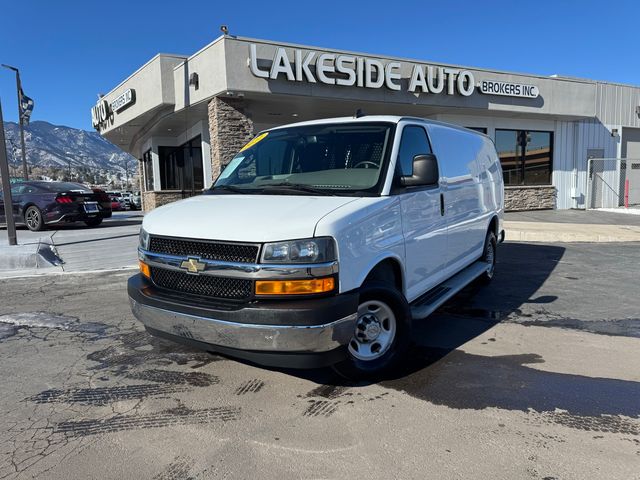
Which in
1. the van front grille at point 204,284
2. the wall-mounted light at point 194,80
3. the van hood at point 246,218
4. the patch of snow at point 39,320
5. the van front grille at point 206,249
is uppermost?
the wall-mounted light at point 194,80

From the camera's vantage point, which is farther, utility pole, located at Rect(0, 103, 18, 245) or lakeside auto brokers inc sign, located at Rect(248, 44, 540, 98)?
lakeside auto brokers inc sign, located at Rect(248, 44, 540, 98)

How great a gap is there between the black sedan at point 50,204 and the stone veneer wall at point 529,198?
630 inches

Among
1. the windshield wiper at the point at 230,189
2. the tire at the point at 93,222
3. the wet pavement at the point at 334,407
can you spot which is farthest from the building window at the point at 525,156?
the windshield wiper at the point at 230,189

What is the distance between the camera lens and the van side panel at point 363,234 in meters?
3.20

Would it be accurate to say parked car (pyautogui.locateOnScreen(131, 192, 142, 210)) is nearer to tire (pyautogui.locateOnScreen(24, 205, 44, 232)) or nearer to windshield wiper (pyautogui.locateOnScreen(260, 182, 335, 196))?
tire (pyautogui.locateOnScreen(24, 205, 44, 232))

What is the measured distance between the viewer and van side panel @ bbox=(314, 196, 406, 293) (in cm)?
320

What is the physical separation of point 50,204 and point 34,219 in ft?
2.66

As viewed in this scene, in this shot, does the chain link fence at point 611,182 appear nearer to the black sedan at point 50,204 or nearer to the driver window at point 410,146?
the driver window at point 410,146

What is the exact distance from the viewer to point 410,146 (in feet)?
14.6

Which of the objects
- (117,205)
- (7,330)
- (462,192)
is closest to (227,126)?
(7,330)

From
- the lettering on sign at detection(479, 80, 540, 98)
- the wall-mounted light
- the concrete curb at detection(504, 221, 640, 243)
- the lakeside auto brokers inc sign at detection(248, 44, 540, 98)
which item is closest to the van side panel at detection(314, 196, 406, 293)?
the concrete curb at detection(504, 221, 640, 243)

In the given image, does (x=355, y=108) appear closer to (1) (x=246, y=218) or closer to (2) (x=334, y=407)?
(1) (x=246, y=218)

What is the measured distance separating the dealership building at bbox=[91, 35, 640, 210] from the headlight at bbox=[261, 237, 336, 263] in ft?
24.8

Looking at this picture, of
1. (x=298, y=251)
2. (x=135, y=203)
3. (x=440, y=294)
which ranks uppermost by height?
(x=135, y=203)
